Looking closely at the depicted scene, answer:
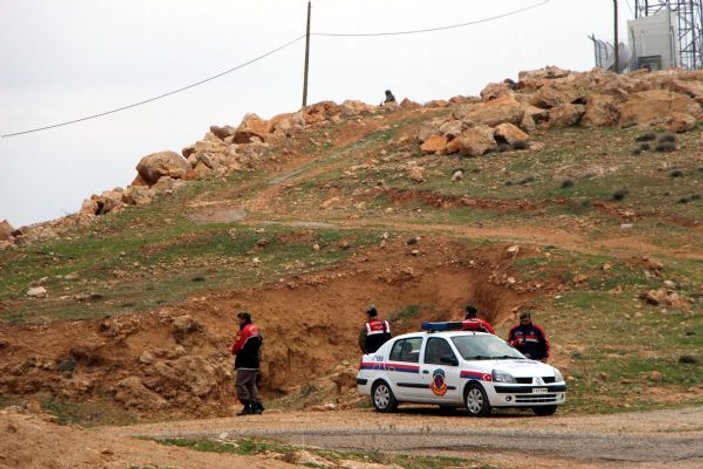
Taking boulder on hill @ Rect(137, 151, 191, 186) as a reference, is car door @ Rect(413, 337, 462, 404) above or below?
below

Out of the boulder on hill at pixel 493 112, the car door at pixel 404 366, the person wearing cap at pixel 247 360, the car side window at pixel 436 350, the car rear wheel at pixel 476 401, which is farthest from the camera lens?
the boulder on hill at pixel 493 112

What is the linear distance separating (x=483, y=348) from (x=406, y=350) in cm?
137

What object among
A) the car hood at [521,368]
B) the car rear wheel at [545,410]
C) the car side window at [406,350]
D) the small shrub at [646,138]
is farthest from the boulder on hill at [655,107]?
the car hood at [521,368]

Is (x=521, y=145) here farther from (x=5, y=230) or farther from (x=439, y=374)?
(x=439, y=374)

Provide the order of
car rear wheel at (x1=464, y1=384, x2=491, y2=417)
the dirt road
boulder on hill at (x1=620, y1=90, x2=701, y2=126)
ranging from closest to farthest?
1. the dirt road
2. car rear wheel at (x1=464, y1=384, x2=491, y2=417)
3. boulder on hill at (x1=620, y1=90, x2=701, y2=126)

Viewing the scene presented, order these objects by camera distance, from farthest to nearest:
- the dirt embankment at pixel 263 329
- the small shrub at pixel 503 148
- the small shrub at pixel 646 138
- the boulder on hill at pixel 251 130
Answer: the boulder on hill at pixel 251 130 → the small shrub at pixel 503 148 → the small shrub at pixel 646 138 → the dirt embankment at pixel 263 329

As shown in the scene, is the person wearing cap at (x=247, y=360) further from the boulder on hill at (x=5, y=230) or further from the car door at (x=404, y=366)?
the boulder on hill at (x=5, y=230)

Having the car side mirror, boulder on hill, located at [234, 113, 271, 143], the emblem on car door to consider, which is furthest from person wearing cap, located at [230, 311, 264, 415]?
boulder on hill, located at [234, 113, 271, 143]

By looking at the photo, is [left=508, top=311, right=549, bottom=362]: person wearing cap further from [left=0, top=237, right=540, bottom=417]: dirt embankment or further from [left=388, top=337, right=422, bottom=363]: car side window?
[left=0, top=237, right=540, bottom=417]: dirt embankment

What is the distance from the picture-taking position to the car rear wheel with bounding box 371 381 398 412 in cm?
2245

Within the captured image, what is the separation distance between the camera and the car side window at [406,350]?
2225cm

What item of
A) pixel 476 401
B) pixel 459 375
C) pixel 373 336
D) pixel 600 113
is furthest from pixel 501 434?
pixel 600 113

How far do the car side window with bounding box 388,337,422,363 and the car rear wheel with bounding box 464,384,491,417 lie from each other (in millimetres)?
1284

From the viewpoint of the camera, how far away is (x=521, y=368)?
21.1 metres
